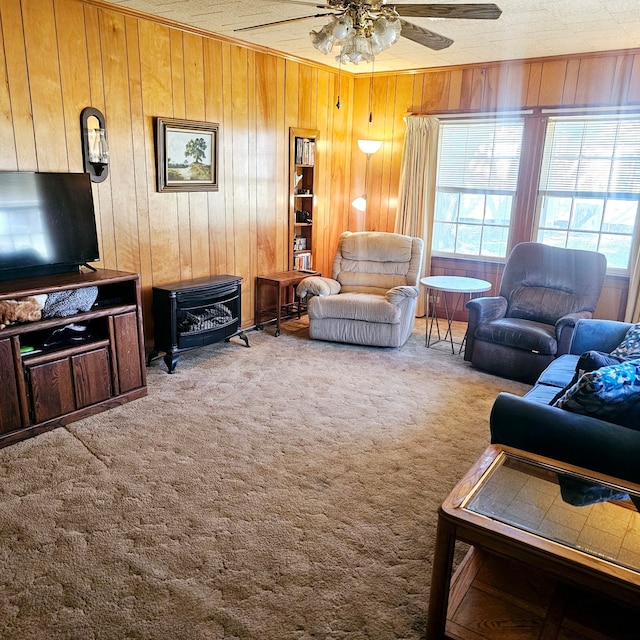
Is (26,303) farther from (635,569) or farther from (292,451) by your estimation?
(635,569)

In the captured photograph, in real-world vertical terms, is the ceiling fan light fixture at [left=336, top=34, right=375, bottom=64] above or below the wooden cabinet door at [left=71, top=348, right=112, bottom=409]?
above

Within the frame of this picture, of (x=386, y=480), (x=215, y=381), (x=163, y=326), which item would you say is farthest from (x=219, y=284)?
(x=386, y=480)

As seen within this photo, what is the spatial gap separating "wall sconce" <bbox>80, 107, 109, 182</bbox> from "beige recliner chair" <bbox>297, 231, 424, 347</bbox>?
81.9 inches

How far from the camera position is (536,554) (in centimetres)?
154

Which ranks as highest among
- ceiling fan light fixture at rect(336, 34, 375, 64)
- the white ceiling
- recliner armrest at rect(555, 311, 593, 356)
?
the white ceiling

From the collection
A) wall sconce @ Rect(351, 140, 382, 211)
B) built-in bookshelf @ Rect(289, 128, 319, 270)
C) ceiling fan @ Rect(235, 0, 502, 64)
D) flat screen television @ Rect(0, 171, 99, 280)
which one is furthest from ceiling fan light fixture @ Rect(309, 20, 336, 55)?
wall sconce @ Rect(351, 140, 382, 211)

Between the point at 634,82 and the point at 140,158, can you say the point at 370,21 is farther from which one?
the point at 634,82

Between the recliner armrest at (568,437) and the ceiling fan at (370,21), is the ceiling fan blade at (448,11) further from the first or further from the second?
the recliner armrest at (568,437)

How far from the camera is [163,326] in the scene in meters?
4.25

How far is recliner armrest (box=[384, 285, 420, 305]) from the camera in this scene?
15.9 ft

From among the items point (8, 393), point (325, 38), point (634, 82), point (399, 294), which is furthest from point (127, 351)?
point (634, 82)

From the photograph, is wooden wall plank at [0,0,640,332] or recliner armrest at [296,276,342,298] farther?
recliner armrest at [296,276,342,298]

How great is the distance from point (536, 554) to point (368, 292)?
3911 mm

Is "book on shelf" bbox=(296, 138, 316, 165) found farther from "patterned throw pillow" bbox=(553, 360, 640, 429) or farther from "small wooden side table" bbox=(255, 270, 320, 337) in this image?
"patterned throw pillow" bbox=(553, 360, 640, 429)
